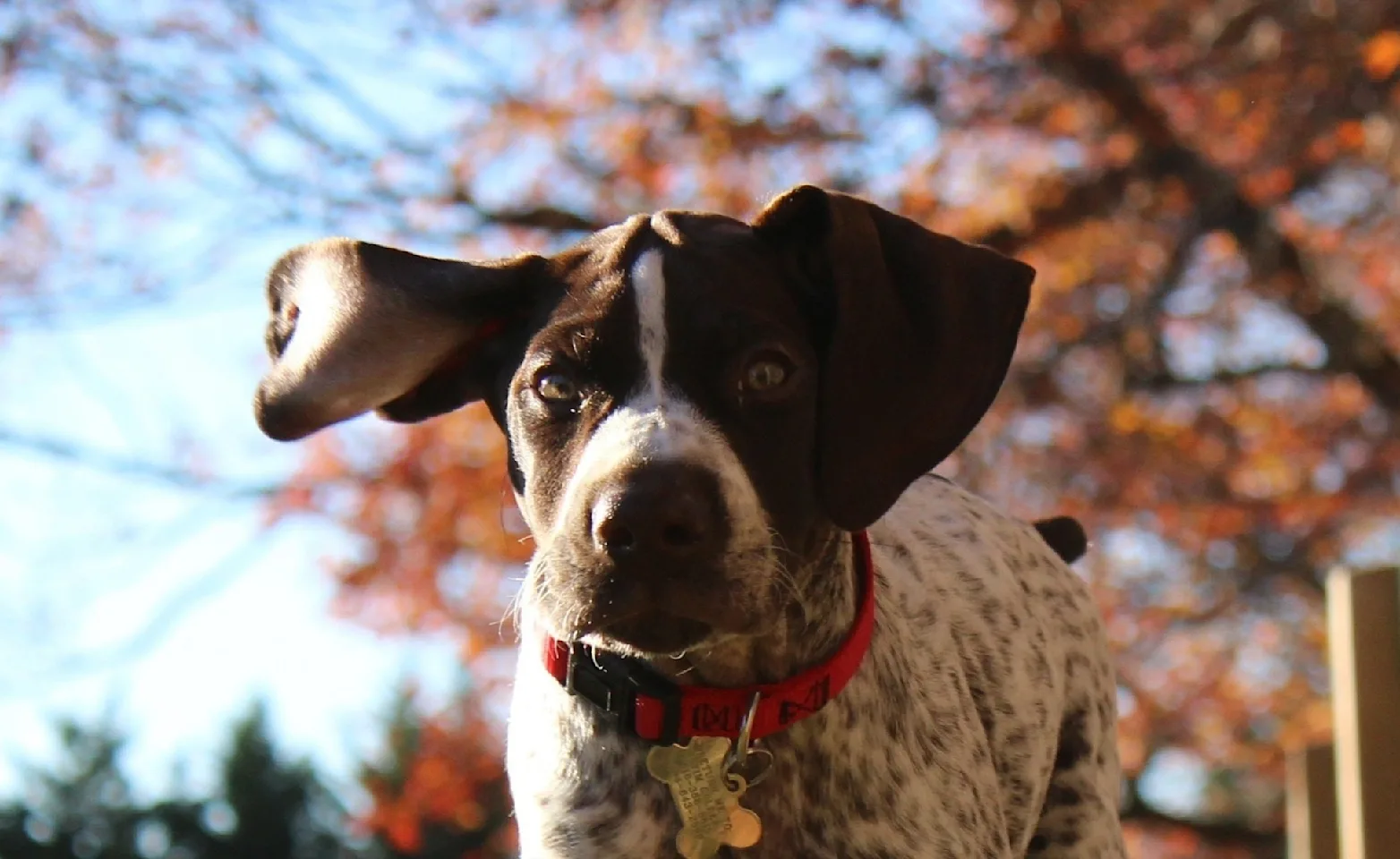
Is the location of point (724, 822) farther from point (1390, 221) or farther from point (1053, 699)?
point (1390, 221)

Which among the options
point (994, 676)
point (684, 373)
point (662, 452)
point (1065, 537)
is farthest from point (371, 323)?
point (1065, 537)

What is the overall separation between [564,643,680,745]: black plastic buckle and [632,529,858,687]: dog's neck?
53 millimetres

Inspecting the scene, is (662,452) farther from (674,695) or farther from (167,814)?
(167,814)

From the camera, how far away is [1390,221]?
9680 millimetres

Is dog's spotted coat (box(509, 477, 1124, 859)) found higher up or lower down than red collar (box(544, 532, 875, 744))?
lower down

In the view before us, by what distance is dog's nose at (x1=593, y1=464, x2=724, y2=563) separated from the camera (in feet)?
7.97

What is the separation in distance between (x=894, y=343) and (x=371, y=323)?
890 mm

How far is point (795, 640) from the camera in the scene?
Result: 9.52 ft

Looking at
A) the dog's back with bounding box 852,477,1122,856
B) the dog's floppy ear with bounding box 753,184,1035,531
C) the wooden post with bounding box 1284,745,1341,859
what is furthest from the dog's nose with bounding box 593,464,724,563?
the wooden post with bounding box 1284,745,1341,859

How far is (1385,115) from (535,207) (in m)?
4.28

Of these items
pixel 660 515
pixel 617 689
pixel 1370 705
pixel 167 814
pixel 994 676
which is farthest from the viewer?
pixel 167 814

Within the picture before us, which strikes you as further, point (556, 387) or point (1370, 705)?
point (1370, 705)

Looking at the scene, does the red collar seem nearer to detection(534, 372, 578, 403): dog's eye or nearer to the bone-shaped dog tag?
the bone-shaped dog tag

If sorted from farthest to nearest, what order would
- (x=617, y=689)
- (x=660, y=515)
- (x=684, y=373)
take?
(x=617, y=689) → (x=684, y=373) → (x=660, y=515)
